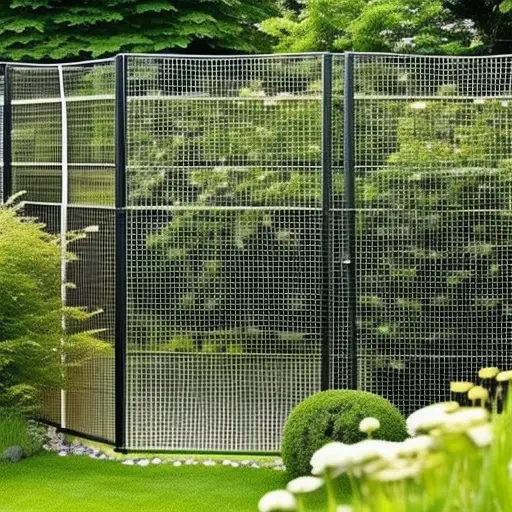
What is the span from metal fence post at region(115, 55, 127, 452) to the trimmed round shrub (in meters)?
1.33

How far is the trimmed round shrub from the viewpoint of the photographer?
23.5ft

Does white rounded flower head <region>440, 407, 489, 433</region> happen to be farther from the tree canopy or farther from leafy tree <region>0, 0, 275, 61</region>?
leafy tree <region>0, 0, 275, 61</region>

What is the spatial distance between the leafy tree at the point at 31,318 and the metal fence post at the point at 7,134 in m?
0.69

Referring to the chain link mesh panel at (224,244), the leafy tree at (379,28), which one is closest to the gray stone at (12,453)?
the chain link mesh panel at (224,244)

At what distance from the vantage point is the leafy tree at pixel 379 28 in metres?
14.4

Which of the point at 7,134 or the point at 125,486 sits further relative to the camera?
the point at 7,134

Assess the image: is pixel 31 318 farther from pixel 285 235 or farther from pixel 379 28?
pixel 379 28

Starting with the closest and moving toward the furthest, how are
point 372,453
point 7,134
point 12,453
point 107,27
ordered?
point 372,453
point 12,453
point 7,134
point 107,27

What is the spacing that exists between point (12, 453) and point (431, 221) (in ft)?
9.93

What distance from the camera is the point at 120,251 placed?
8.16 m

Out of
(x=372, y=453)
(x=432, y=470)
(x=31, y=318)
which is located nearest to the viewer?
(x=372, y=453)

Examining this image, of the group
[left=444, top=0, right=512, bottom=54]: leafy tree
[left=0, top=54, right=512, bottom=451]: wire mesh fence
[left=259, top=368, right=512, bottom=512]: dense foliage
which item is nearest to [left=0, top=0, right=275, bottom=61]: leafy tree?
[left=444, top=0, right=512, bottom=54]: leafy tree

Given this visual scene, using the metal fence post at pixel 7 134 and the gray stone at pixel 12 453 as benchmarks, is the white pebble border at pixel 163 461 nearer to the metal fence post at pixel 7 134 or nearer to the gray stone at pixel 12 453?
the gray stone at pixel 12 453

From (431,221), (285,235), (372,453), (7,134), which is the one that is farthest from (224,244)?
(372,453)
